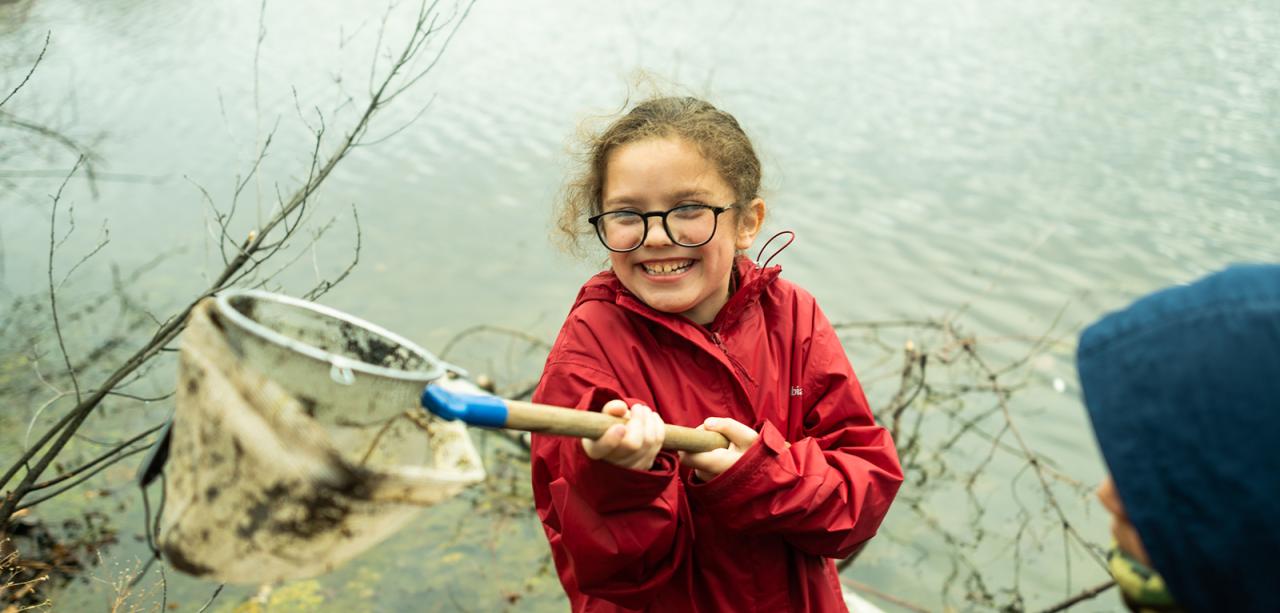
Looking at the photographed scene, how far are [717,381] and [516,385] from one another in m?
3.67

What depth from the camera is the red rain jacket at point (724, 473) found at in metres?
1.74

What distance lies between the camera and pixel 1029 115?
32.4 ft

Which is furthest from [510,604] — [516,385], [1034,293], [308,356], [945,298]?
[1034,293]

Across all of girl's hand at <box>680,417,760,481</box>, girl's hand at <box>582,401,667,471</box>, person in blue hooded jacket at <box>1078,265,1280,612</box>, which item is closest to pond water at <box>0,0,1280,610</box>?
girl's hand at <box>680,417,760,481</box>

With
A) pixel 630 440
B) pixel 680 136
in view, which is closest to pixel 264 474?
pixel 630 440

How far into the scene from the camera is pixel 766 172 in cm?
593

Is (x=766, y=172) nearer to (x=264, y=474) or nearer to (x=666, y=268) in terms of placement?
(x=666, y=268)

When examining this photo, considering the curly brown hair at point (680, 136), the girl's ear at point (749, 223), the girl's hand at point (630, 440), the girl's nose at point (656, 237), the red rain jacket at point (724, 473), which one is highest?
the curly brown hair at point (680, 136)

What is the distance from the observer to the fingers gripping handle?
54.8 inches

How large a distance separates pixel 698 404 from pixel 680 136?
1.92ft

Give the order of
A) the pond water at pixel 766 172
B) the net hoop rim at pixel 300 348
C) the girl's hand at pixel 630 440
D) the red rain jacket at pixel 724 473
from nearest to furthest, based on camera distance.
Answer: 1. the net hoop rim at pixel 300 348
2. the girl's hand at pixel 630 440
3. the red rain jacket at pixel 724 473
4. the pond water at pixel 766 172

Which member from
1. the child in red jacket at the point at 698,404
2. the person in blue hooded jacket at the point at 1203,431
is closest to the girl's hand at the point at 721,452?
the child in red jacket at the point at 698,404

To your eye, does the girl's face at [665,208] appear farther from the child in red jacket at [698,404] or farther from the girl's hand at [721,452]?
the girl's hand at [721,452]

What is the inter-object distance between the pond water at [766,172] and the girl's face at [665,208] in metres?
0.52
